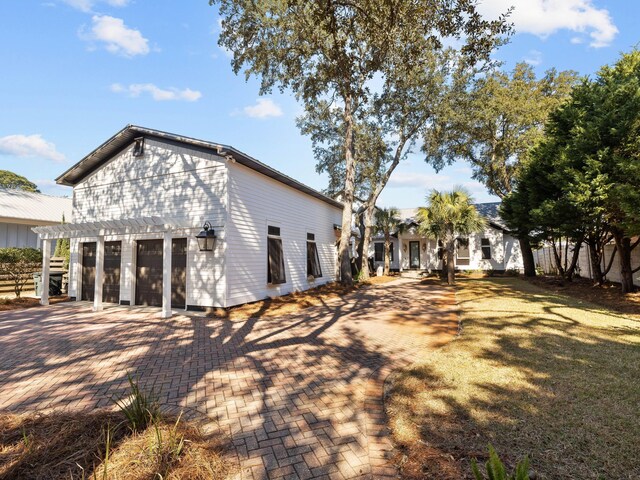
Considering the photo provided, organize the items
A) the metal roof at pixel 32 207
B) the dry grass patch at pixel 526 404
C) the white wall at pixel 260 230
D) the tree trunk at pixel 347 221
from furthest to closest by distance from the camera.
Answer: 1. the metal roof at pixel 32 207
2. the tree trunk at pixel 347 221
3. the white wall at pixel 260 230
4. the dry grass patch at pixel 526 404

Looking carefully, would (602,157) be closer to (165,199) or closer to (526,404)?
(526,404)

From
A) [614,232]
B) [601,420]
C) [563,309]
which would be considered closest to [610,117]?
[614,232]

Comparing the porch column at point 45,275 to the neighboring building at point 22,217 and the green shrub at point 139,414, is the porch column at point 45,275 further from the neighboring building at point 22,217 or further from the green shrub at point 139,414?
the green shrub at point 139,414

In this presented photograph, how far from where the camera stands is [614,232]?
10.9 meters

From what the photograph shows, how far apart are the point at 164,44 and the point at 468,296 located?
13461 mm

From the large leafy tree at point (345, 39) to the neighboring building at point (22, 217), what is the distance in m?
15.5

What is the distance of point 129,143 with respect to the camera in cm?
1105

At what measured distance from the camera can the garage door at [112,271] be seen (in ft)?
35.1

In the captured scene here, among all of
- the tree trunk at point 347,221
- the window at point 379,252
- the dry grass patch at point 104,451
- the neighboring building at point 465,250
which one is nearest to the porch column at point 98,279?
→ the dry grass patch at point 104,451

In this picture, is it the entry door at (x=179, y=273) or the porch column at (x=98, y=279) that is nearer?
the porch column at (x=98, y=279)

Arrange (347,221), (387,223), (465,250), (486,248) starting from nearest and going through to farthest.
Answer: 1. (347,221)
2. (387,223)
3. (486,248)
4. (465,250)

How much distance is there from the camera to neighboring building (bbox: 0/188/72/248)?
17438 mm

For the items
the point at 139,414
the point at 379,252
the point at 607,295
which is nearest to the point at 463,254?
the point at 379,252

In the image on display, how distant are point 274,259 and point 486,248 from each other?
62.3ft
